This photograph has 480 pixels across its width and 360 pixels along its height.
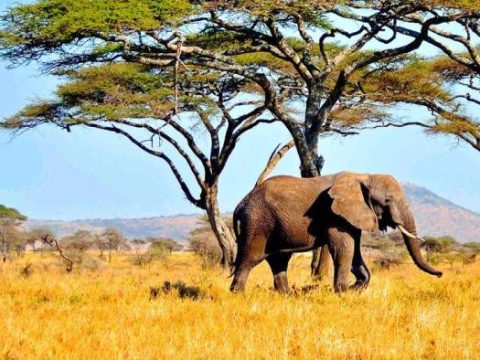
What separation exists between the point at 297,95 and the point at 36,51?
→ 11511mm

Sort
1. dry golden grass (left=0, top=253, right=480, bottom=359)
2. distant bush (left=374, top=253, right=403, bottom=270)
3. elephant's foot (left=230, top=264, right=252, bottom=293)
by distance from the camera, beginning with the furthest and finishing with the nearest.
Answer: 1. distant bush (left=374, top=253, right=403, bottom=270)
2. elephant's foot (left=230, top=264, right=252, bottom=293)
3. dry golden grass (left=0, top=253, right=480, bottom=359)

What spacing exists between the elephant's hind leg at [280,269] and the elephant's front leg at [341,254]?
2.91 feet

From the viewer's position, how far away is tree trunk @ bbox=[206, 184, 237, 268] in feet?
76.6

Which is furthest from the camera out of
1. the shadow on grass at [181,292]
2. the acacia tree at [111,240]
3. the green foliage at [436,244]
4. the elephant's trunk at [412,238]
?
the acacia tree at [111,240]

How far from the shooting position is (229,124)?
23.9 metres

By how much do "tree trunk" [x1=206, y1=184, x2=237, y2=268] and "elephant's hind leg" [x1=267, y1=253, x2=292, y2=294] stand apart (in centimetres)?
1161

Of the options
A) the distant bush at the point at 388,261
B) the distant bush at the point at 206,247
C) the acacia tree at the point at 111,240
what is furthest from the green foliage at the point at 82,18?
the acacia tree at the point at 111,240

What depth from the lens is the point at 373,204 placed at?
1095cm

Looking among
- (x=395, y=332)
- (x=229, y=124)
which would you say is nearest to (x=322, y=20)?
(x=229, y=124)

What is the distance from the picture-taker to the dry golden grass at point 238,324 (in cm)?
618

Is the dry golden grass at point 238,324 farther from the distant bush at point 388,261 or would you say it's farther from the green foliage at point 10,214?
the green foliage at point 10,214

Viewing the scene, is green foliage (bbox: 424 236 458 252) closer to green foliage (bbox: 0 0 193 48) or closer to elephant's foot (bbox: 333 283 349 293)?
green foliage (bbox: 0 0 193 48)

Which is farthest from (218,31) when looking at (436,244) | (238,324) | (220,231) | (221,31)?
(436,244)

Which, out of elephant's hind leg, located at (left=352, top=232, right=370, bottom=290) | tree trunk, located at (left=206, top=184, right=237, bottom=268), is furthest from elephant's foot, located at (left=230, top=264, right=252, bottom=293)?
tree trunk, located at (left=206, top=184, right=237, bottom=268)
